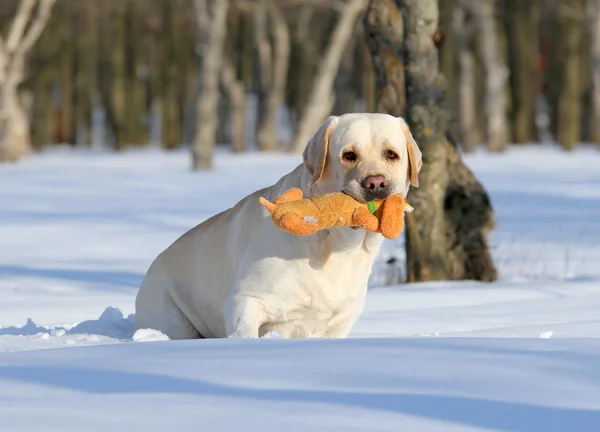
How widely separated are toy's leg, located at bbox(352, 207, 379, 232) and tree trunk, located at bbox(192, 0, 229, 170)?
60.4ft

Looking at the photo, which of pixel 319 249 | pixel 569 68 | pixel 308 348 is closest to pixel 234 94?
pixel 569 68

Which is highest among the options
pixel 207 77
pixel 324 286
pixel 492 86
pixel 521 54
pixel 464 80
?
pixel 521 54

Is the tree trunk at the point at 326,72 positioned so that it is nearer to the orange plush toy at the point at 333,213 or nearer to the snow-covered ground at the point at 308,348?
the snow-covered ground at the point at 308,348

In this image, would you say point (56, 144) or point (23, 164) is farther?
point (56, 144)

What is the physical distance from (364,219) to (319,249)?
0.27 meters

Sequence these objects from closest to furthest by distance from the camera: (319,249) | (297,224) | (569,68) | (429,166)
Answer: (297,224), (319,249), (429,166), (569,68)

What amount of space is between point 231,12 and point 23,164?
554 inches

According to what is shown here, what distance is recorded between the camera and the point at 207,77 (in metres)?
24.0

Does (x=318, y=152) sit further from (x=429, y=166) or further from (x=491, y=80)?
(x=491, y=80)

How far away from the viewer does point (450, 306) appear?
8297 mm

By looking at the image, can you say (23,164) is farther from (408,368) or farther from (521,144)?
(408,368)

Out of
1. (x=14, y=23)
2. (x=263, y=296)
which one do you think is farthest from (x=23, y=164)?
(x=263, y=296)

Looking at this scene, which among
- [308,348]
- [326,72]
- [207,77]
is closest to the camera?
[308,348]

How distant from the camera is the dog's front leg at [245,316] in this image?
532 cm
